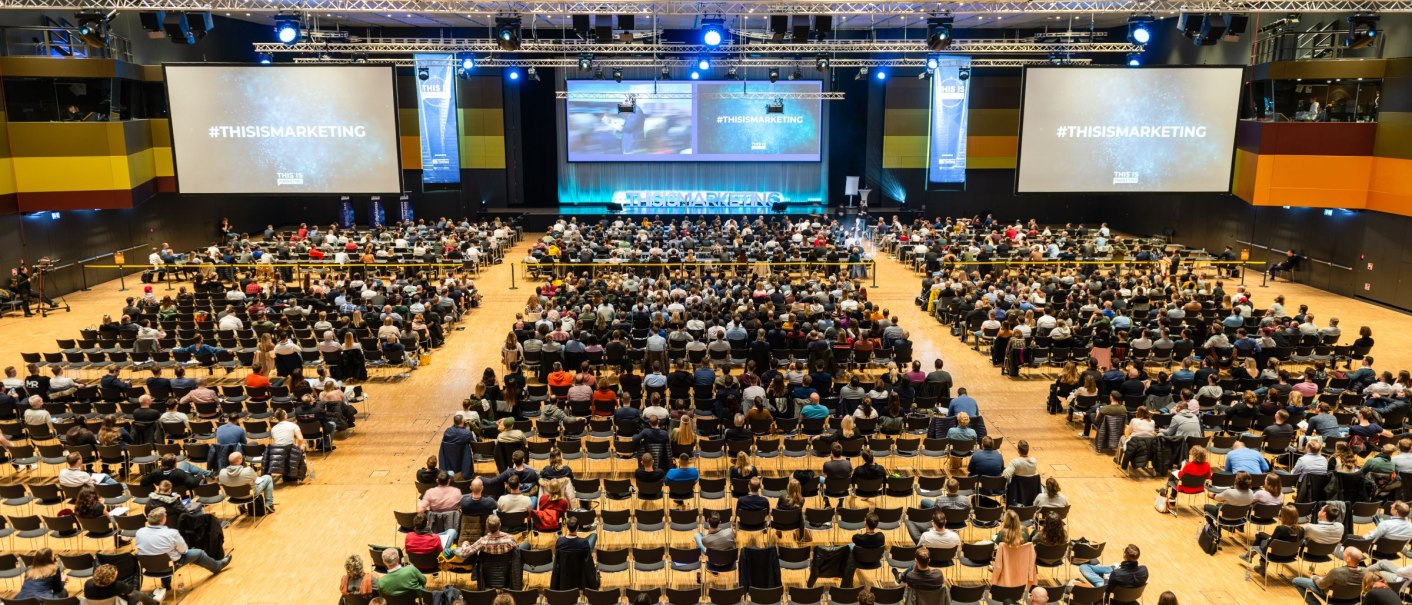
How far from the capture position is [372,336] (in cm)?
1892

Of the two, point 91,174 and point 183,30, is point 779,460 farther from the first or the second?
point 91,174

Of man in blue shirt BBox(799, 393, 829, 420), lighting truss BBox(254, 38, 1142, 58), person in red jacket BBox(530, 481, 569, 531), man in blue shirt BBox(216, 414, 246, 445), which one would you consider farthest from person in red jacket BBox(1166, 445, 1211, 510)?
lighting truss BBox(254, 38, 1142, 58)

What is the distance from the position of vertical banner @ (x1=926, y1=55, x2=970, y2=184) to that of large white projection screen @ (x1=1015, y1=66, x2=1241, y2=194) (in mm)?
15740

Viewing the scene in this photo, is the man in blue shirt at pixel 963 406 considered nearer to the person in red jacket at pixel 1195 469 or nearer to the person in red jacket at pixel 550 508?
the person in red jacket at pixel 1195 469

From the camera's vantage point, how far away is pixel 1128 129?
20.7 m

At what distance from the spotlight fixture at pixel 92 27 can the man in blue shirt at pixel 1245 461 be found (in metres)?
20.4

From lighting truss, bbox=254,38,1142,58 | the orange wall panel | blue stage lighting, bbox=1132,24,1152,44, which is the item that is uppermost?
lighting truss, bbox=254,38,1142,58

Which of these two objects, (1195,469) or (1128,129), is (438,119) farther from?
(1195,469)

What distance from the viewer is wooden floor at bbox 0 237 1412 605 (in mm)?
10547

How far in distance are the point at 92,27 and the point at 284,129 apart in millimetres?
3920

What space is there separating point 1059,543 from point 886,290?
16.8m

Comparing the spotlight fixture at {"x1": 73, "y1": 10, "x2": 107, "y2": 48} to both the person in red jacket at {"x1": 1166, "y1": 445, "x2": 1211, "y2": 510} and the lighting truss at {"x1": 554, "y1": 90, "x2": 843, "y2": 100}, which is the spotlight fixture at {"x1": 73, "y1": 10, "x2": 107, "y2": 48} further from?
the lighting truss at {"x1": 554, "y1": 90, "x2": 843, "y2": 100}

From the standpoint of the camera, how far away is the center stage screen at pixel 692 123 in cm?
4047

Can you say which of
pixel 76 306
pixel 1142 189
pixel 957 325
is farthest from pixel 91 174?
pixel 1142 189
